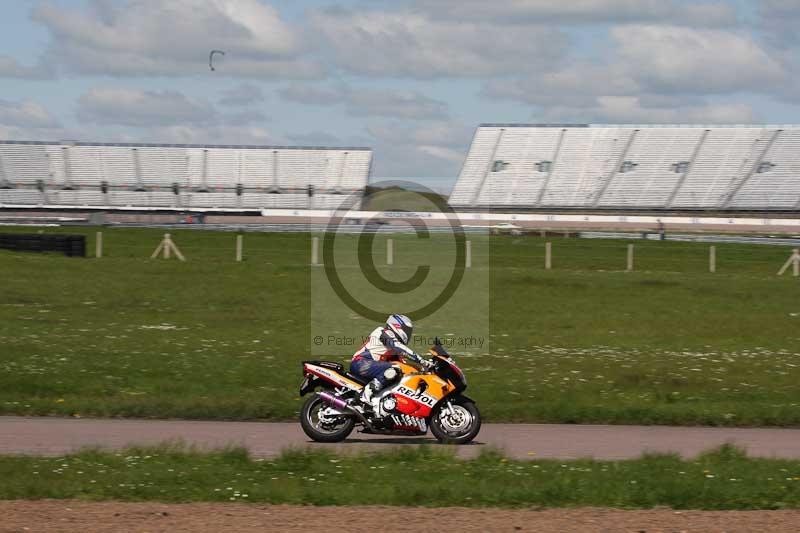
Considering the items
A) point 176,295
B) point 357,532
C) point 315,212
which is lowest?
point 357,532

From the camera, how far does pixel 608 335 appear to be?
21.7 metres

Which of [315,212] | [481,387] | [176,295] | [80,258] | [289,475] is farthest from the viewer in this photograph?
[315,212]

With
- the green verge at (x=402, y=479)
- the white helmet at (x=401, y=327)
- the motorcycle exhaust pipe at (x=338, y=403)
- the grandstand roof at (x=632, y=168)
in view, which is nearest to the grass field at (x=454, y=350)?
the motorcycle exhaust pipe at (x=338, y=403)

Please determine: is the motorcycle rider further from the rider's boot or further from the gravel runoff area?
the gravel runoff area

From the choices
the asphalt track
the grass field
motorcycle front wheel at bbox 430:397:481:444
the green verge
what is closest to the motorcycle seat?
the asphalt track

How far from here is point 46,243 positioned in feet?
119

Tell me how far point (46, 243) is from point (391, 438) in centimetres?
2638

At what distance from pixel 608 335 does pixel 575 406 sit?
7.36 metres

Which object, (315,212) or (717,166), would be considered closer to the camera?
(315,212)

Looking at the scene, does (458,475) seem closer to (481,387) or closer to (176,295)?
(481,387)

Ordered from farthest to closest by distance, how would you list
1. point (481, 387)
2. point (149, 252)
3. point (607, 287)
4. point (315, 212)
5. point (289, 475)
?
point (315, 212) → point (149, 252) → point (607, 287) → point (481, 387) → point (289, 475)

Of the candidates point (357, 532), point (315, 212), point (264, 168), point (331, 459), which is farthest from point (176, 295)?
point (264, 168)

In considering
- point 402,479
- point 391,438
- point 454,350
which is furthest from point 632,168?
point 402,479

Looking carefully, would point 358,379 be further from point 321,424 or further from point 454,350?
point 454,350
